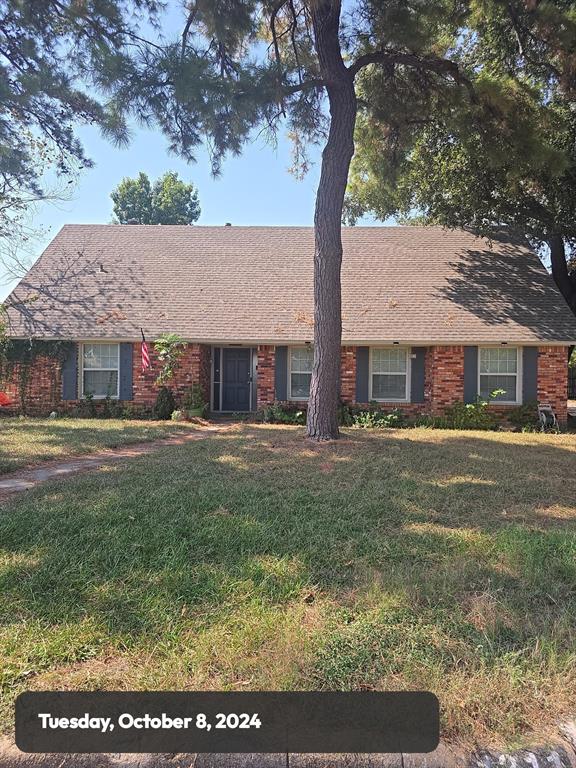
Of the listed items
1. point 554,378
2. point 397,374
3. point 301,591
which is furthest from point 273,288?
point 301,591

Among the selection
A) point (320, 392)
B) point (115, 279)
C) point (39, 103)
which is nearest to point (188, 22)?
point (39, 103)

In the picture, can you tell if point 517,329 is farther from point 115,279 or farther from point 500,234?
point 115,279

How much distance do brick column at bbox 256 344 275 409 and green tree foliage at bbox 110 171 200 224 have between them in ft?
94.5

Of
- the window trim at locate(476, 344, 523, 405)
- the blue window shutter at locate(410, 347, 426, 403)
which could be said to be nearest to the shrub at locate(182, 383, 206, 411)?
the blue window shutter at locate(410, 347, 426, 403)

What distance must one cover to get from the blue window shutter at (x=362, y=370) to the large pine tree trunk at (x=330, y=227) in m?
3.80

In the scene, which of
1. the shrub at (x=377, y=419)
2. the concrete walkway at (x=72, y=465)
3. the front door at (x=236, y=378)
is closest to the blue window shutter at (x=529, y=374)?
the shrub at (x=377, y=419)

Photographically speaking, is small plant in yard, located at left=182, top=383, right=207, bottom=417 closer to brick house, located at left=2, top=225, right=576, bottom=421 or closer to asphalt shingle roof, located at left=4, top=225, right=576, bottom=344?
brick house, located at left=2, top=225, right=576, bottom=421

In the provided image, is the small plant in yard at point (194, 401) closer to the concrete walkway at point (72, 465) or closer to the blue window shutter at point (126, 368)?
the blue window shutter at point (126, 368)

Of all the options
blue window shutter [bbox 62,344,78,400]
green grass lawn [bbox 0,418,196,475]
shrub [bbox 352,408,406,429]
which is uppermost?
blue window shutter [bbox 62,344,78,400]

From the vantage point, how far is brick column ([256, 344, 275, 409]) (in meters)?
12.6

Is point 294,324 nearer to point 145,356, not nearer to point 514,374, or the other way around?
point 145,356

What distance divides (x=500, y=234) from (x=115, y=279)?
41.4 ft

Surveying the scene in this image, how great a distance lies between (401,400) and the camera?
12359 millimetres

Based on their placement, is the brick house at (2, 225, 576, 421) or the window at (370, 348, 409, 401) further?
the window at (370, 348, 409, 401)
